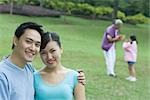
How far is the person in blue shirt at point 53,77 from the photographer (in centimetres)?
278

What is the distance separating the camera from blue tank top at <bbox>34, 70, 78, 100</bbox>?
9.03 feet

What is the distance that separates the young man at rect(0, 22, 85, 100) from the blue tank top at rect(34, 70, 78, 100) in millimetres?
93

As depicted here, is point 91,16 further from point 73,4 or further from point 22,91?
point 22,91

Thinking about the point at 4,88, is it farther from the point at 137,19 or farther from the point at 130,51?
the point at 137,19

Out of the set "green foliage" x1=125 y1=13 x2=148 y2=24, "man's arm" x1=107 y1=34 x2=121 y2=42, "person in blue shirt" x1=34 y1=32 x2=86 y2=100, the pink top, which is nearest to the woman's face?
"person in blue shirt" x1=34 y1=32 x2=86 y2=100

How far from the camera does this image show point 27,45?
8.59 ft

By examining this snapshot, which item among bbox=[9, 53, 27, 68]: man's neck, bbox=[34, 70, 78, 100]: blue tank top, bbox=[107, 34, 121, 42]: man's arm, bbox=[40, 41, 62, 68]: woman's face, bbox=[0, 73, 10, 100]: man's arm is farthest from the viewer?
bbox=[107, 34, 121, 42]: man's arm

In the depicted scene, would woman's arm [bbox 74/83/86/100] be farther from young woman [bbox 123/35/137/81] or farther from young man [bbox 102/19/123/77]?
young woman [bbox 123/35/137/81]

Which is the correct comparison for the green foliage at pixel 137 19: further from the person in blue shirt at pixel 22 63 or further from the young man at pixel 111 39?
the person in blue shirt at pixel 22 63

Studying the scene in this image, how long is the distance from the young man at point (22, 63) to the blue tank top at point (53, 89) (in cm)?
9

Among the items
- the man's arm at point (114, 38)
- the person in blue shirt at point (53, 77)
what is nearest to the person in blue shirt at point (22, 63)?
the person in blue shirt at point (53, 77)

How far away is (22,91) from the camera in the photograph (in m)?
2.55

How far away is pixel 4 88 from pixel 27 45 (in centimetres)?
31

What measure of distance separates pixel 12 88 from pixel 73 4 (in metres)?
39.0
